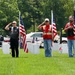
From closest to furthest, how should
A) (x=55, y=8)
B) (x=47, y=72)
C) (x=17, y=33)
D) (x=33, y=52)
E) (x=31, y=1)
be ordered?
1. (x=47, y=72)
2. (x=17, y=33)
3. (x=33, y=52)
4. (x=55, y=8)
5. (x=31, y=1)

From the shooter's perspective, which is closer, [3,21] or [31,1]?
[3,21]

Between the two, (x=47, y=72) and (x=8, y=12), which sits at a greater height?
(x=8, y=12)

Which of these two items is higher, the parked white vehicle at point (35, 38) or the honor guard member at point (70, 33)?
the parked white vehicle at point (35, 38)

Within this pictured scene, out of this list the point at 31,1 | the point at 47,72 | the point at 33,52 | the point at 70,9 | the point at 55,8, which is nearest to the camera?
the point at 47,72

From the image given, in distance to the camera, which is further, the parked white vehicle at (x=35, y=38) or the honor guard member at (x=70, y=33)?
the parked white vehicle at (x=35, y=38)

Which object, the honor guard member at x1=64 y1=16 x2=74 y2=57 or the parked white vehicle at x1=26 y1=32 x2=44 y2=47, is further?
the parked white vehicle at x1=26 y1=32 x2=44 y2=47

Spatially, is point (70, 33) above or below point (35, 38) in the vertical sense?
below

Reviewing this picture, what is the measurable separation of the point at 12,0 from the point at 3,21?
5.19 m

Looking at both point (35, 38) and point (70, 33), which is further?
point (35, 38)

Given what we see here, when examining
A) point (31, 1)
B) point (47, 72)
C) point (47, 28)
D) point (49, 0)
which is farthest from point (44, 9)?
point (47, 72)

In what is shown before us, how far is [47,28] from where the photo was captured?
1894 centimetres

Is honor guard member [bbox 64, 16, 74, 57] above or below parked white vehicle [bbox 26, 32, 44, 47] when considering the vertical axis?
below

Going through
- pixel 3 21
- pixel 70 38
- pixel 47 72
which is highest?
pixel 3 21

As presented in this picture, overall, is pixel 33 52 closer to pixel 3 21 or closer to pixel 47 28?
pixel 47 28
